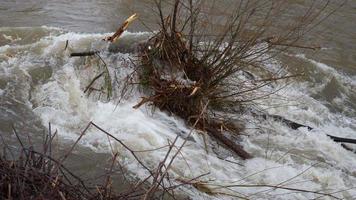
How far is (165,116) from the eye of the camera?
20.2ft

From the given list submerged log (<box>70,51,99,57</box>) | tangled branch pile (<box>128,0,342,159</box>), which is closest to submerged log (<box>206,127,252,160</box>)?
tangled branch pile (<box>128,0,342,159</box>)

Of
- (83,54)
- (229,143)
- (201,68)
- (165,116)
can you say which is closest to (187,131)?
(165,116)

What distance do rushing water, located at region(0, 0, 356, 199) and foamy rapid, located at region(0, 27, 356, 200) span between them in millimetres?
12

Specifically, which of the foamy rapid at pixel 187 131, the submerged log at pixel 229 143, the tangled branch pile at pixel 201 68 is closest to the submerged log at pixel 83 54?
the foamy rapid at pixel 187 131

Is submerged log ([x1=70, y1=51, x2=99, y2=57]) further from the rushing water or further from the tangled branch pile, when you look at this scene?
the tangled branch pile

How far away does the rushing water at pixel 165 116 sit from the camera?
5465mm

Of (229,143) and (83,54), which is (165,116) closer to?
(229,143)

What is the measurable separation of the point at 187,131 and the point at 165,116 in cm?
34

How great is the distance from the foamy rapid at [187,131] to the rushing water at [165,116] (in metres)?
0.01

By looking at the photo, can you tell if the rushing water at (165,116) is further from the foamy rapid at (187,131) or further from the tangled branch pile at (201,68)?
the tangled branch pile at (201,68)

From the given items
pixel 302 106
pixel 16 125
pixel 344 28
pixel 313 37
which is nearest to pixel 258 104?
pixel 302 106

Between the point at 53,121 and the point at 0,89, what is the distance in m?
1.04

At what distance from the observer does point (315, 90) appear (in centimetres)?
807

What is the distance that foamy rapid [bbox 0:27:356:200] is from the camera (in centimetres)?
535
